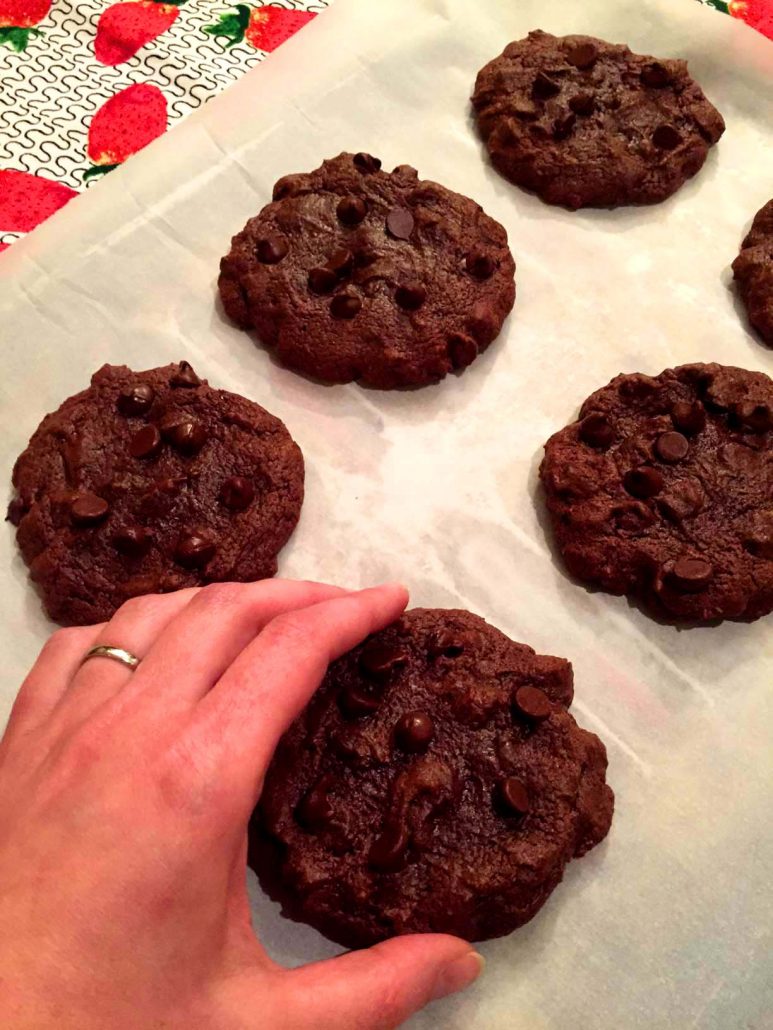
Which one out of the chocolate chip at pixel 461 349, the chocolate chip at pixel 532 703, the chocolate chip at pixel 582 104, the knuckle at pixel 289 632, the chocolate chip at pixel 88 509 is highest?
the chocolate chip at pixel 582 104

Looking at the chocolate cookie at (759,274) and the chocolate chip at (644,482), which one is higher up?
the chocolate cookie at (759,274)

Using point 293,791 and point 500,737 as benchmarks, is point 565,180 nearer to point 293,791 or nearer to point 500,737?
point 500,737

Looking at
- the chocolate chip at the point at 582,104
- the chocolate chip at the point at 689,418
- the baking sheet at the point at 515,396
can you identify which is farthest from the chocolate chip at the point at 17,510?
the chocolate chip at the point at 582,104

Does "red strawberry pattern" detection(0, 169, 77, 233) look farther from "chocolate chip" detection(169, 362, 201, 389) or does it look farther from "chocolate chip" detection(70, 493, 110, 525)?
"chocolate chip" detection(70, 493, 110, 525)

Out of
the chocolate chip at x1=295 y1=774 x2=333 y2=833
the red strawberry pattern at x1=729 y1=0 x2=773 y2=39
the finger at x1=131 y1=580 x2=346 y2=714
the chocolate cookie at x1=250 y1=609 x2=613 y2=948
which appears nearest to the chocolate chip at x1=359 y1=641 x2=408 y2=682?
the chocolate cookie at x1=250 y1=609 x2=613 y2=948

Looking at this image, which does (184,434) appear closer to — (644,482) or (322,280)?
(322,280)

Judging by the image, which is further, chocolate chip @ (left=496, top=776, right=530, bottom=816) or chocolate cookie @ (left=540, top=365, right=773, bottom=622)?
chocolate cookie @ (left=540, top=365, right=773, bottom=622)

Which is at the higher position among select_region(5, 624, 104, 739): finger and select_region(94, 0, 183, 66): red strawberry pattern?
select_region(94, 0, 183, 66): red strawberry pattern

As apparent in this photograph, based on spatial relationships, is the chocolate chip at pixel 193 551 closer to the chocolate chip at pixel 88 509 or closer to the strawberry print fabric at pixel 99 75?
the chocolate chip at pixel 88 509
